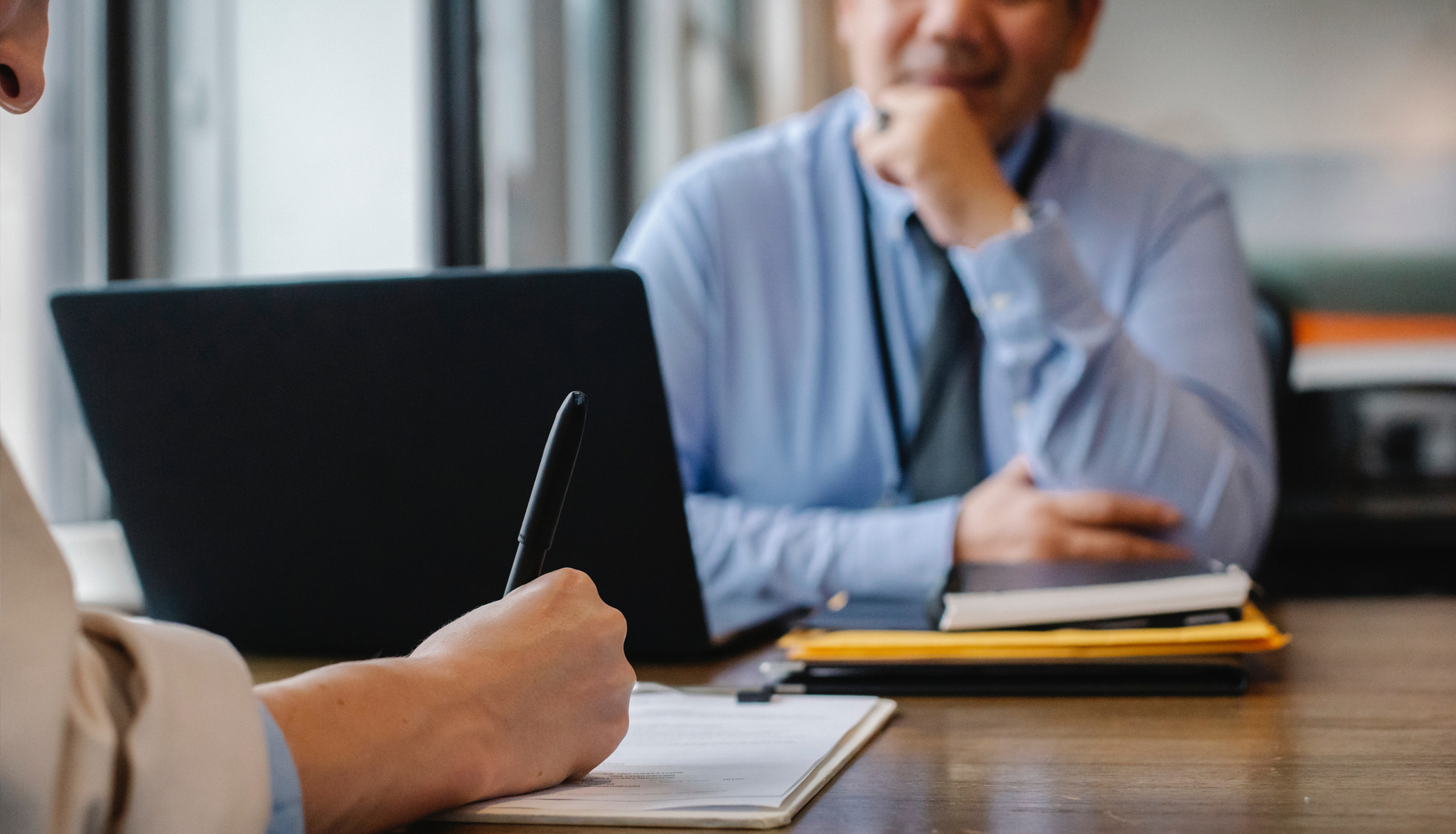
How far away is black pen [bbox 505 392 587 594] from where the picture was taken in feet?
1.94

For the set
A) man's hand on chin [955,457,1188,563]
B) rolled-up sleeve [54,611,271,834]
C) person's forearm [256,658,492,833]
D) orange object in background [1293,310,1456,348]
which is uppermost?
rolled-up sleeve [54,611,271,834]

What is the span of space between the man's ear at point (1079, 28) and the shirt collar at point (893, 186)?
9cm

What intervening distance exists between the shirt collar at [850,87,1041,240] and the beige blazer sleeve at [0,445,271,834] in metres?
1.20

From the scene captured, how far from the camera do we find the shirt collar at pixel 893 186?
1521 mm

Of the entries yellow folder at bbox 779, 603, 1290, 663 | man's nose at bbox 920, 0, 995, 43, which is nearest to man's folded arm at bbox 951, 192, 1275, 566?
man's nose at bbox 920, 0, 995, 43

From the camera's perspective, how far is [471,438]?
2.42ft

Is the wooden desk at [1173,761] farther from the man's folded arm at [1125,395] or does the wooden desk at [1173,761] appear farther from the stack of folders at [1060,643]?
the man's folded arm at [1125,395]

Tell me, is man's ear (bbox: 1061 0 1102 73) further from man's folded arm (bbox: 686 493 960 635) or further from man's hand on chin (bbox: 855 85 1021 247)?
man's folded arm (bbox: 686 493 960 635)

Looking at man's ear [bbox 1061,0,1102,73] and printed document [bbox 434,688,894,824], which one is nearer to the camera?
printed document [bbox 434,688,894,824]

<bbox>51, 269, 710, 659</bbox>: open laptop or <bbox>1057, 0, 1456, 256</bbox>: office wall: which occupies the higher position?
<bbox>1057, 0, 1456, 256</bbox>: office wall

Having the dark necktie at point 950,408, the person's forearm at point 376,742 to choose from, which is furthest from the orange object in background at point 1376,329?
the person's forearm at point 376,742

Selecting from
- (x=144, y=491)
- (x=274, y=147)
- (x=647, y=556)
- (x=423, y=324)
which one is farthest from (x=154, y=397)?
(x=274, y=147)

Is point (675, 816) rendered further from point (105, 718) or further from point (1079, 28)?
point (1079, 28)

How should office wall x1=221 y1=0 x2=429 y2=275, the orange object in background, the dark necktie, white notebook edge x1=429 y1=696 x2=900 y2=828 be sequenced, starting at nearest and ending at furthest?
white notebook edge x1=429 y1=696 x2=900 y2=828 < the dark necktie < office wall x1=221 y1=0 x2=429 y2=275 < the orange object in background
